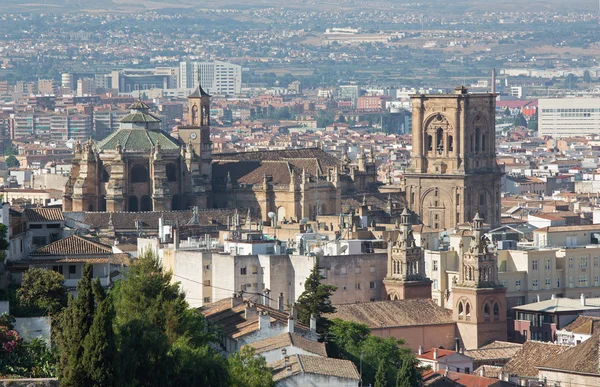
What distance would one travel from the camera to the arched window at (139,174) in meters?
121

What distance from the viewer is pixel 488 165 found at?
12925 centimetres

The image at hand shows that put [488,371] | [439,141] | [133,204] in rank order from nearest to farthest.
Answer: [488,371] < [133,204] < [439,141]

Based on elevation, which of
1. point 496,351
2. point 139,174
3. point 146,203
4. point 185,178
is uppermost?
point 139,174

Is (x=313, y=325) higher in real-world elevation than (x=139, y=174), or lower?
lower

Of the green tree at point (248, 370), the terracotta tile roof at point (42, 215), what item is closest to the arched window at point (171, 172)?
the terracotta tile roof at point (42, 215)

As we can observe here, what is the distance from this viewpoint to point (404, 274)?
86.6m

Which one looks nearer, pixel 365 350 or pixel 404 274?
pixel 365 350

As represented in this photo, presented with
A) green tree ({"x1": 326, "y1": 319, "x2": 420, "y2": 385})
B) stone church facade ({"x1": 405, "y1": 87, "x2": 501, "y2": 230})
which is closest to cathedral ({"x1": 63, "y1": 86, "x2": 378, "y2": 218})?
stone church facade ({"x1": 405, "y1": 87, "x2": 501, "y2": 230})

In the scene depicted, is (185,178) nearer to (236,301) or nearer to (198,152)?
(198,152)

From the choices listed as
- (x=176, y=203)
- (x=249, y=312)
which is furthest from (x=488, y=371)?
(x=176, y=203)

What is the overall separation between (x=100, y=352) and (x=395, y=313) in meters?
33.7

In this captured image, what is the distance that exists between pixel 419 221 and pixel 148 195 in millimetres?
14870

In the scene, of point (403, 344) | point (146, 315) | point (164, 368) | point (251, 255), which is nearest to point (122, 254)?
point (251, 255)

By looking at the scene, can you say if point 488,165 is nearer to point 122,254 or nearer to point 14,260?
point 122,254
